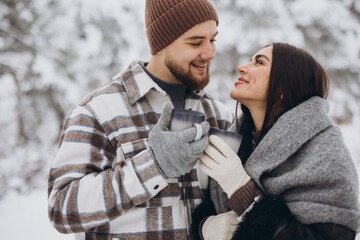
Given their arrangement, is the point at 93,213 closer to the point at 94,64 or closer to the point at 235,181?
the point at 235,181

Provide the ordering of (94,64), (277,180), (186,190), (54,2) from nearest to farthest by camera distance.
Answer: (277,180)
(186,190)
(54,2)
(94,64)

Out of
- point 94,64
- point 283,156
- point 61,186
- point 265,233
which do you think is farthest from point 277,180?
point 94,64

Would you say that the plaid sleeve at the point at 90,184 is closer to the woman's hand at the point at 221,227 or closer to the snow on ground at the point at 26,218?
the woman's hand at the point at 221,227

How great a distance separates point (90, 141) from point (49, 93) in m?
5.01

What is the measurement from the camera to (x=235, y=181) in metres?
1.33

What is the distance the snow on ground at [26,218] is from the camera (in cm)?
377

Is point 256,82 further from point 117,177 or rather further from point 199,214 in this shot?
point 117,177

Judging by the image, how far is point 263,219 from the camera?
1.21 m

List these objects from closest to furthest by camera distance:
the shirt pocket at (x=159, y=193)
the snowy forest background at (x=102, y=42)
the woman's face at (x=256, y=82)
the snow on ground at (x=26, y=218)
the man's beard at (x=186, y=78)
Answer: the shirt pocket at (x=159, y=193) → the woman's face at (x=256, y=82) → the man's beard at (x=186, y=78) → the snow on ground at (x=26, y=218) → the snowy forest background at (x=102, y=42)

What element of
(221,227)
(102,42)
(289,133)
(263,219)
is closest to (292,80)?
(289,133)

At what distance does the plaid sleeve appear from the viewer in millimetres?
1309

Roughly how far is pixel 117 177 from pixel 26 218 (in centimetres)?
389

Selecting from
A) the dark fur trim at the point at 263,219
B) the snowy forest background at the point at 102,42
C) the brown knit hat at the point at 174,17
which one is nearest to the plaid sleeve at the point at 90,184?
the dark fur trim at the point at 263,219

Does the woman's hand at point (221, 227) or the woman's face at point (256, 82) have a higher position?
the woman's face at point (256, 82)
